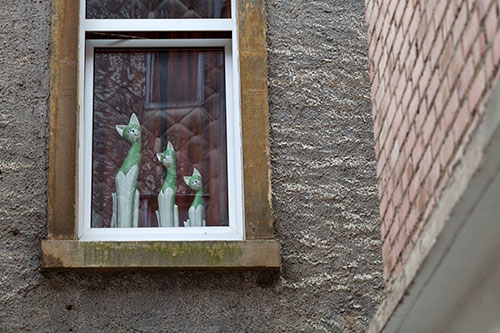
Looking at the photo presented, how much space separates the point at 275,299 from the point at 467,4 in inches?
114

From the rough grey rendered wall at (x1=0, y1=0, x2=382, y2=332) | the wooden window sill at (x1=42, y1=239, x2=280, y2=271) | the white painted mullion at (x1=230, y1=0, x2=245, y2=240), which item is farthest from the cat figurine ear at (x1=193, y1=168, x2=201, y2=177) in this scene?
the wooden window sill at (x1=42, y1=239, x2=280, y2=271)

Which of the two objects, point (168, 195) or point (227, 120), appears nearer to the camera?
point (168, 195)

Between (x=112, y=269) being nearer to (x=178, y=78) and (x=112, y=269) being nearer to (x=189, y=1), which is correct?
(x=178, y=78)

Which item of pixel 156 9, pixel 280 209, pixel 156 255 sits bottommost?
pixel 156 255

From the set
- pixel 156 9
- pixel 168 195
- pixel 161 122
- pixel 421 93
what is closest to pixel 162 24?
pixel 156 9

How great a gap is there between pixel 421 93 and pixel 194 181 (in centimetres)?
251

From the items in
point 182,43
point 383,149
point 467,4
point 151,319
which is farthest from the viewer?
point 182,43

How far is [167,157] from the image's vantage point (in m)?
6.88

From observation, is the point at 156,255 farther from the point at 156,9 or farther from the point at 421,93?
the point at 421,93

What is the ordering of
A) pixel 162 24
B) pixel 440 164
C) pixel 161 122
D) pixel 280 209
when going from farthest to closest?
pixel 162 24 → pixel 161 122 → pixel 280 209 → pixel 440 164

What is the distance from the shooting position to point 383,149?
550cm

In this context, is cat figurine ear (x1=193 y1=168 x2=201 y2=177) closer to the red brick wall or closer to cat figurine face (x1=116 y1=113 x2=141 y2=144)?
cat figurine face (x1=116 y1=113 x2=141 y2=144)

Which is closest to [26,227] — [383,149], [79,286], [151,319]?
[79,286]

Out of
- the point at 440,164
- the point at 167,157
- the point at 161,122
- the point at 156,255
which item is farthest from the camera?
the point at 161,122
